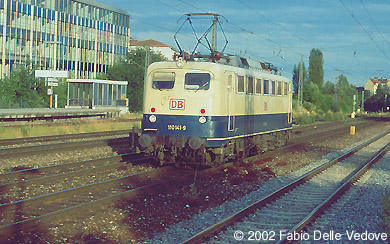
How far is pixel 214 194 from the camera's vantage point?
1140cm

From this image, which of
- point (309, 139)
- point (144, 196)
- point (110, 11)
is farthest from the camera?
point (110, 11)

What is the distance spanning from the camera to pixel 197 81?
14102mm

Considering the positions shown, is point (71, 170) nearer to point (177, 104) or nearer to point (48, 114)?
point (177, 104)

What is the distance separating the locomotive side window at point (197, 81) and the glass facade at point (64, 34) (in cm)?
4971

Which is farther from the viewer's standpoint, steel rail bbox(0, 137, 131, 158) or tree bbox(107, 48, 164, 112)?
tree bbox(107, 48, 164, 112)

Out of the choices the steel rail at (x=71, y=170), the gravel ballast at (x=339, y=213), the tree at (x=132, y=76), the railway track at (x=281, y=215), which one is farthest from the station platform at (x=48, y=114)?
the railway track at (x=281, y=215)

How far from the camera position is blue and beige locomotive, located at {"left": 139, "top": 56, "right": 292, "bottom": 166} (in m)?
13.9

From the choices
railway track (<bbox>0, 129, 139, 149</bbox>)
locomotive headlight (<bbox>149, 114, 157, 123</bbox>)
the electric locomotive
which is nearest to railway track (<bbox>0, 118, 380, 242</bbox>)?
the electric locomotive

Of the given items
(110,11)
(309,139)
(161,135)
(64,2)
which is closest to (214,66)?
(161,135)

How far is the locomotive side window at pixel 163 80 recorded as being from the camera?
14.4 meters

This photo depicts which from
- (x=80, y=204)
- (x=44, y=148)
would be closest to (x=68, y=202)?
(x=80, y=204)

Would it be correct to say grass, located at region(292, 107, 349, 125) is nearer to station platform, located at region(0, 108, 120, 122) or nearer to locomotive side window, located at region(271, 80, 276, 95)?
station platform, located at region(0, 108, 120, 122)

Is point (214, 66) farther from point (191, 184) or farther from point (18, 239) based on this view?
point (18, 239)

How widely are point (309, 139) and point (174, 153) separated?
A: 15780 millimetres
